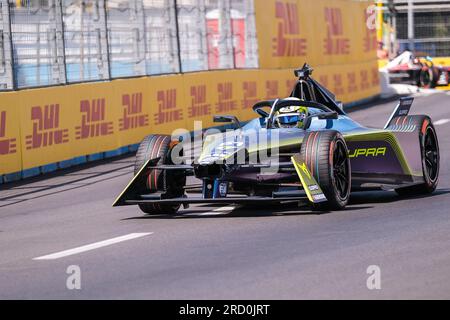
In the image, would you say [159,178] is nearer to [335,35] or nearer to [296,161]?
[296,161]

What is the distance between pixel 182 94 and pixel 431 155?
34.0 ft

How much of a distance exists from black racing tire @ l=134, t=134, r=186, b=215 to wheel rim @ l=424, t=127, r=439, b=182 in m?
2.85

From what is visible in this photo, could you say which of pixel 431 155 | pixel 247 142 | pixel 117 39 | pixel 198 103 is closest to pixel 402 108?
pixel 431 155

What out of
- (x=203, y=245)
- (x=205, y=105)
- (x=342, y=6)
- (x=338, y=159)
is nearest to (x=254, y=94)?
(x=205, y=105)

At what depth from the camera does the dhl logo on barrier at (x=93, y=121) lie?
1897cm

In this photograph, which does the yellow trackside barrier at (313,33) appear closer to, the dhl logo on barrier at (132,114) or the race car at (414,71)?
the race car at (414,71)

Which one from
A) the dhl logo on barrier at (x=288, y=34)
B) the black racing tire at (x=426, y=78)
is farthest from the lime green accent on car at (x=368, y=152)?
the black racing tire at (x=426, y=78)

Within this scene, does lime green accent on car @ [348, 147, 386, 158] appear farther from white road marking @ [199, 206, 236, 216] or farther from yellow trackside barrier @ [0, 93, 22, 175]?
yellow trackside barrier @ [0, 93, 22, 175]

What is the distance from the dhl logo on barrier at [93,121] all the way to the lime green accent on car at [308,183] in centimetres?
828

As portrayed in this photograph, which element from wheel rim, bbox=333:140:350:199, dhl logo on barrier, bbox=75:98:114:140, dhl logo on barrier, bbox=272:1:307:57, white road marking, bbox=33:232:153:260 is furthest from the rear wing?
dhl logo on barrier, bbox=272:1:307:57

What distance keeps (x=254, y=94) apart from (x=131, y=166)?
8.66m

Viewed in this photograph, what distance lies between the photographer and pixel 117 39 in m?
21.0

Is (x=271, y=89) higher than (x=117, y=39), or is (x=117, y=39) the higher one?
Result: (x=117, y=39)
